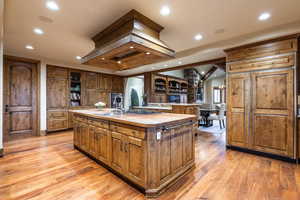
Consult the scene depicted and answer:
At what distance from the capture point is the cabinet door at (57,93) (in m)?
4.85

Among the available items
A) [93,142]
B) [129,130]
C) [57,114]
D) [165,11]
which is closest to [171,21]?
[165,11]

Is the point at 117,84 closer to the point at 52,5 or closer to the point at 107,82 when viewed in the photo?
the point at 107,82

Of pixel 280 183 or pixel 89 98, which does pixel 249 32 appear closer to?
pixel 280 183

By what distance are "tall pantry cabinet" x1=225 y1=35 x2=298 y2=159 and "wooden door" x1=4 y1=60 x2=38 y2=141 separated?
5829mm

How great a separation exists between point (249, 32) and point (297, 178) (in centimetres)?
268

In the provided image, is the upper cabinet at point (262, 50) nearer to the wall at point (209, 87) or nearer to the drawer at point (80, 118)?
the drawer at point (80, 118)

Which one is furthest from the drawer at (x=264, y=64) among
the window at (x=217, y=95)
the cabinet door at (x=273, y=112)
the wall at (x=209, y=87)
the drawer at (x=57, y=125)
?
the window at (x=217, y=95)

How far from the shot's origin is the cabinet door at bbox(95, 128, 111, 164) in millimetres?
2321

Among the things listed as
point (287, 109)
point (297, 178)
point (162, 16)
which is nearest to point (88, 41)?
point (162, 16)

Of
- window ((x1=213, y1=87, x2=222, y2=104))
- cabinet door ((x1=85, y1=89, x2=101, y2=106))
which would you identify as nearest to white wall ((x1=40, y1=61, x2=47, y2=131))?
cabinet door ((x1=85, y1=89, x2=101, y2=106))

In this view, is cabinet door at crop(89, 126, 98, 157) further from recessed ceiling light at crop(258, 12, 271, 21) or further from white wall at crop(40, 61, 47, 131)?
recessed ceiling light at crop(258, 12, 271, 21)

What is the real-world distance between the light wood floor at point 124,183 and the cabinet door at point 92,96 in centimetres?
298

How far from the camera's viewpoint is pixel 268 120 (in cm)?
288

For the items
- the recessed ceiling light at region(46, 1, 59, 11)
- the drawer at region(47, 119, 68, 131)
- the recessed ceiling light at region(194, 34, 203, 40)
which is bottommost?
the drawer at region(47, 119, 68, 131)
